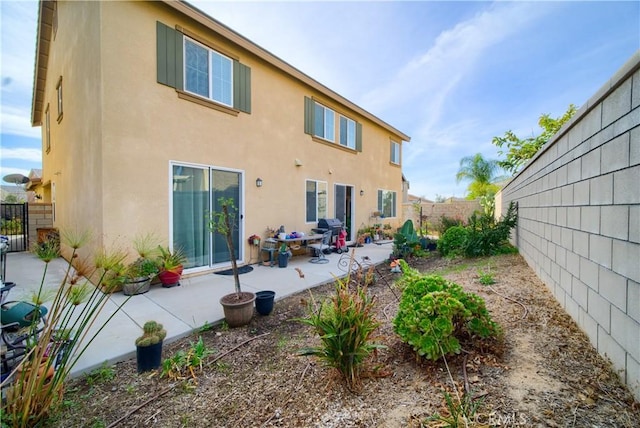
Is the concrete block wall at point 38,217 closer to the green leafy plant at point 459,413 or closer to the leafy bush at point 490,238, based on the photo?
the green leafy plant at point 459,413

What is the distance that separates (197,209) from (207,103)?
229cm

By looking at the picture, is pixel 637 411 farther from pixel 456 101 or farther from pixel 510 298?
pixel 456 101

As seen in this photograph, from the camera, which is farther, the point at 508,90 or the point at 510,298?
the point at 508,90

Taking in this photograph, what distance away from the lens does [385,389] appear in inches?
83.0

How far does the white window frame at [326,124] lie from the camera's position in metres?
8.93

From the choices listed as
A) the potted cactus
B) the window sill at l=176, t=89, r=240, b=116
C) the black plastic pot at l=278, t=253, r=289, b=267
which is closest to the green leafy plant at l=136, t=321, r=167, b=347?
the potted cactus

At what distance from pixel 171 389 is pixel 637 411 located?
3189 millimetres

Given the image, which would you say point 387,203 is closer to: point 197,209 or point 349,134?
point 349,134

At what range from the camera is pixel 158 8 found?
5.10m

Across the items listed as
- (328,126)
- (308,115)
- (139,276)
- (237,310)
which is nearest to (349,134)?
(328,126)

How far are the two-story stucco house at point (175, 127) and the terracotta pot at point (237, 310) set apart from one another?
263 cm

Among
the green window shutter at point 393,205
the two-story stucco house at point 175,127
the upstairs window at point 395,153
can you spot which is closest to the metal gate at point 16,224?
the two-story stucco house at point 175,127

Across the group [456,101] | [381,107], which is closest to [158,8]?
[381,107]

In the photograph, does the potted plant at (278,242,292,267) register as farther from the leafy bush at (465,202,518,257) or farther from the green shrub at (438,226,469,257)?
the leafy bush at (465,202,518,257)
